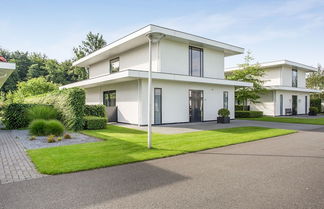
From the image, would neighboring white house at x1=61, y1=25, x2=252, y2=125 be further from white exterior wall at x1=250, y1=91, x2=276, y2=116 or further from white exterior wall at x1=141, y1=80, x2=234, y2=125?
white exterior wall at x1=250, y1=91, x2=276, y2=116

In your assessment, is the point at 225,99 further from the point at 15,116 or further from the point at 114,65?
the point at 15,116

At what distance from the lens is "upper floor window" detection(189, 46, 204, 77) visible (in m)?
15.6

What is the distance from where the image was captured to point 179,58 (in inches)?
584

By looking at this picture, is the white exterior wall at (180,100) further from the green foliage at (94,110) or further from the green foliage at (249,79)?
the green foliage at (249,79)

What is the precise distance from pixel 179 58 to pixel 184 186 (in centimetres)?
1206

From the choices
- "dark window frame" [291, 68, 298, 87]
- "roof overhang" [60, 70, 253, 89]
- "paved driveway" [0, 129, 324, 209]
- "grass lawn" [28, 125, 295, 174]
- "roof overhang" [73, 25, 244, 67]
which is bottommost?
"paved driveway" [0, 129, 324, 209]

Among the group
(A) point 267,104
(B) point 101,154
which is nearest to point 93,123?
(B) point 101,154

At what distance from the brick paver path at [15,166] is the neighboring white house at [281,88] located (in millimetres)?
23468

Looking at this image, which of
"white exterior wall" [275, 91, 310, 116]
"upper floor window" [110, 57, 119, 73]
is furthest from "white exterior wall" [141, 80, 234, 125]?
"white exterior wall" [275, 91, 310, 116]

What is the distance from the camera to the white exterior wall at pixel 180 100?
44.7 feet

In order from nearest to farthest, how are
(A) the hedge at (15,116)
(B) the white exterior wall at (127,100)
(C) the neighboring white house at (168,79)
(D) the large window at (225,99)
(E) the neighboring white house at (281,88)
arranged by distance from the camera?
(A) the hedge at (15,116)
(C) the neighboring white house at (168,79)
(B) the white exterior wall at (127,100)
(D) the large window at (225,99)
(E) the neighboring white house at (281,88)

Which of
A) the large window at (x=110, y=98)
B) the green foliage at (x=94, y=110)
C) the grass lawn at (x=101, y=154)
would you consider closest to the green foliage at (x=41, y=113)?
the green foliage at (x=94, y=110)

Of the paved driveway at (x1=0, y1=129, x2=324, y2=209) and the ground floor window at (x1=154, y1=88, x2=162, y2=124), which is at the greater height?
the ground floor window at (x1=154, y1=88, x2=162, y2=124)

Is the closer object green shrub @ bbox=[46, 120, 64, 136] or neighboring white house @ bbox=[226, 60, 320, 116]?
green shrub @ bbox=[46, 120, 64, 136]
